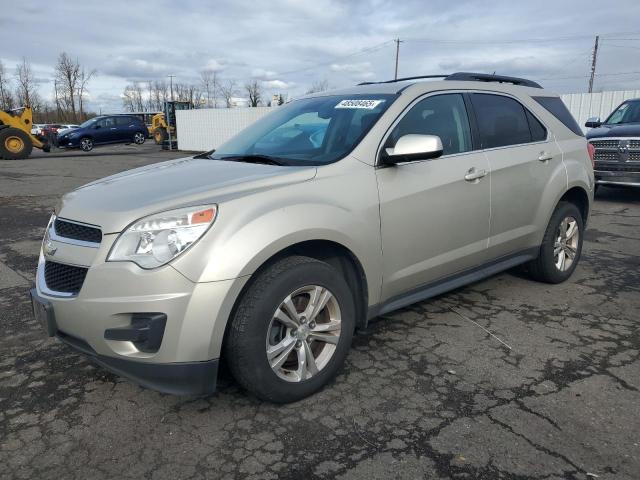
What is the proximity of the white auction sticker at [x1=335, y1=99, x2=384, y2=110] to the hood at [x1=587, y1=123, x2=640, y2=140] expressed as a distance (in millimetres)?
7458

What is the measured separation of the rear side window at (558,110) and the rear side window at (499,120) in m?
0.40

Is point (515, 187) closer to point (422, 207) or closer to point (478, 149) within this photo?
point (478, 149)

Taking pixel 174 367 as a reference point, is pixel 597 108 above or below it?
above

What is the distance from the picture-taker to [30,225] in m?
8.05

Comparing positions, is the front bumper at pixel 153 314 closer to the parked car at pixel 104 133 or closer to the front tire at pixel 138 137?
the parked car at pixel 104 133

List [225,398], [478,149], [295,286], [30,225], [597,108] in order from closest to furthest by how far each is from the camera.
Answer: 1. [295,286]
2. [225,398]
3. [478,149]
4. [30,225]
5. [597,108]

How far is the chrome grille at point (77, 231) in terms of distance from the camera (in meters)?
2.57

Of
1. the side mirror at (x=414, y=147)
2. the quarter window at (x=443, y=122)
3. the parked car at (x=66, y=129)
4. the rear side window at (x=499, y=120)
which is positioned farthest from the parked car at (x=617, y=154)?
the parked car at (x=66, y=129)

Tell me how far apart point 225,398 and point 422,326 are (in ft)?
5.37

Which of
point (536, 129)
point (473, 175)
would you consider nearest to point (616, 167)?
point (536, 129)

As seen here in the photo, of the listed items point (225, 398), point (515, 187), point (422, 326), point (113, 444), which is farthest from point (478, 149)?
point (113, 444)

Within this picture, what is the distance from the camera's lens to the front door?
128 inches

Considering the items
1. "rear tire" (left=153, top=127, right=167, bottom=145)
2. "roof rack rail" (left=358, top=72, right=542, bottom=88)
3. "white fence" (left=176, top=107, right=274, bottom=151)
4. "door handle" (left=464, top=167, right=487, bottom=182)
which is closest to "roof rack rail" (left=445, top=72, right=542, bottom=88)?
"roof rack rail" (left=358, top=72, right=542, bottom=88)

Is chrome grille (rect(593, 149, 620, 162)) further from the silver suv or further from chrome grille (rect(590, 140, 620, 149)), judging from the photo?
the silver suv
